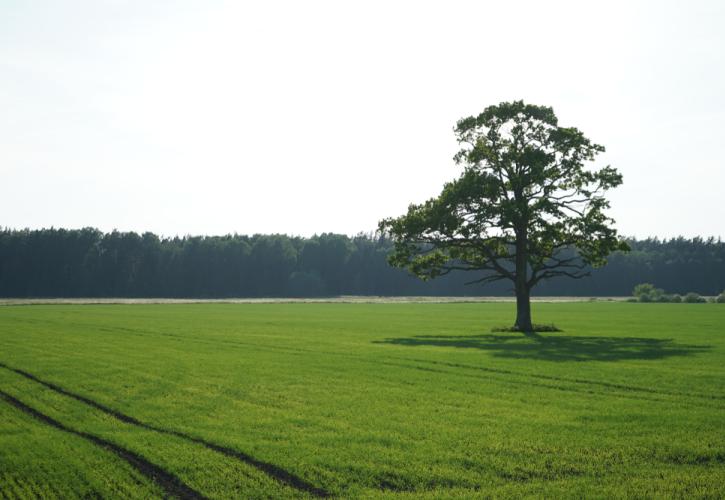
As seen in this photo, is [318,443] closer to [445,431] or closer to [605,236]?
[445,431]

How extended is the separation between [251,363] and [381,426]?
1444 centimetres

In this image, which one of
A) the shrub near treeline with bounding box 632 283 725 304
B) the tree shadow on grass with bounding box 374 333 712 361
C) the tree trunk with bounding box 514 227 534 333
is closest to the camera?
the tree shadow on grass with bounding box 374 333 712 361

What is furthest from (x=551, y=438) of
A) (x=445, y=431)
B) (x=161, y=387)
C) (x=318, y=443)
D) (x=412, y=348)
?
(x=412, y=348)

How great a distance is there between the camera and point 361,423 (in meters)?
17.8

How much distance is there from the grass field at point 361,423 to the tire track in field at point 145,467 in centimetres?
5

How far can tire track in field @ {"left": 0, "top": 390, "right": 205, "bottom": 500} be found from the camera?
12.3m

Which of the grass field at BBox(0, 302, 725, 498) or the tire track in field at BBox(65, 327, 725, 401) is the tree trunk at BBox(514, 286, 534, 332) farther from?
the tire track in field at BBox(65, 327, 725, 401)

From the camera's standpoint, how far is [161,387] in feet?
76.7

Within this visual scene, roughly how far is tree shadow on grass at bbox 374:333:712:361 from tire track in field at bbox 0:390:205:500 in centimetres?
2206

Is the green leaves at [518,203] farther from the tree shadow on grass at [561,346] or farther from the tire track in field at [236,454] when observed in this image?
the tire track in field at [236,454]

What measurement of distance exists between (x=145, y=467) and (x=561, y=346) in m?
30.6

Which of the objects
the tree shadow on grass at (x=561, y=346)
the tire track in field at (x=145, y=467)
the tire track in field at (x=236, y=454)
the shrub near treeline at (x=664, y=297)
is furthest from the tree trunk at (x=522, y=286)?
the shrub near treeline at (x=664, y=297)

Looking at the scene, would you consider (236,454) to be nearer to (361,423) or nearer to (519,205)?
(361,423)

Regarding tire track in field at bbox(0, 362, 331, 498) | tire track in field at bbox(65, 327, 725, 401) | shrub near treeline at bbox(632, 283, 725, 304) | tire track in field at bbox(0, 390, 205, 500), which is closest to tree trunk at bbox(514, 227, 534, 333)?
tire track in field at bbox(65, 327, 725, 401)
